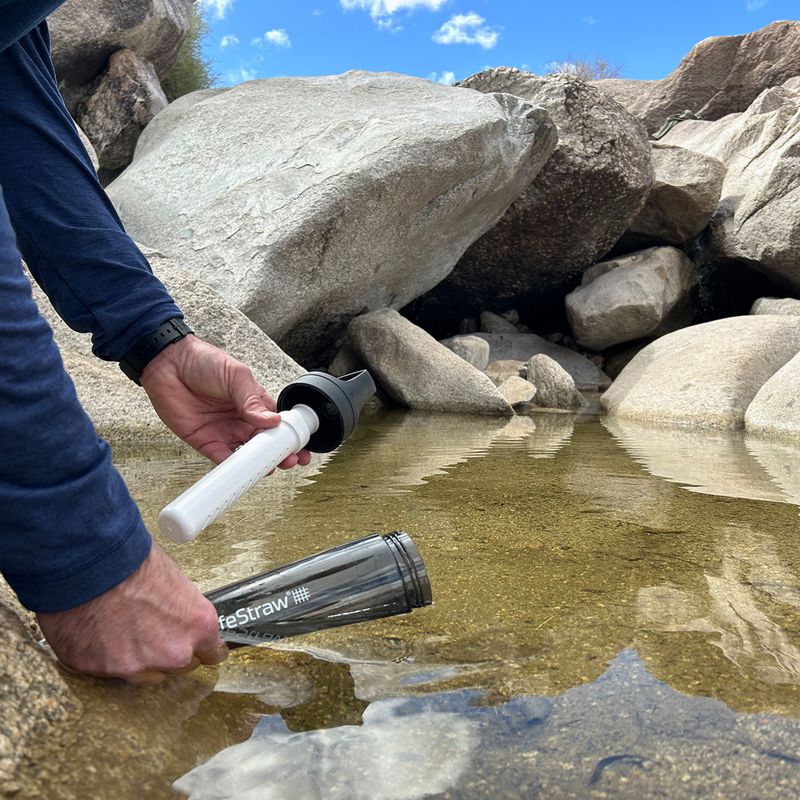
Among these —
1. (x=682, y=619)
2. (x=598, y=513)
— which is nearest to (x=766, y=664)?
(x=682, y=619)

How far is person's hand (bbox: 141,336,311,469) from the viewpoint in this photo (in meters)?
1.70

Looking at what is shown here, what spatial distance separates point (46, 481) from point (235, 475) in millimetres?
421

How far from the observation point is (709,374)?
243 inches

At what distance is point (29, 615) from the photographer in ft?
4.50

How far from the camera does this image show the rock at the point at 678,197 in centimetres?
967

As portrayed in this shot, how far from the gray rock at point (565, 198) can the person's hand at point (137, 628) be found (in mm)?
8252

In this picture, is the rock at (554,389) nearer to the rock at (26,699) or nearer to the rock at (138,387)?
Result: the rock at (138,387)

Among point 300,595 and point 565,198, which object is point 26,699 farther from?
point 565,198

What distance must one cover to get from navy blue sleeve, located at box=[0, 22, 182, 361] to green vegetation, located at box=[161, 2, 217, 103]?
10181 millimetres

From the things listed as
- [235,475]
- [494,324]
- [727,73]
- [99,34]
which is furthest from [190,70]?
[727,73]

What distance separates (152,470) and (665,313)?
7.38 m

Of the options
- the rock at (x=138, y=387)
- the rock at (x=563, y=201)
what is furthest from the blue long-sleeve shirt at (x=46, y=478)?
the rock at (x=563, y=201)

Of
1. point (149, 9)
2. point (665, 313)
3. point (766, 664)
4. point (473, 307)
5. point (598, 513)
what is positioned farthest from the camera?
point (473, 307)

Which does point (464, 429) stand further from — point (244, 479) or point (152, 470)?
point (244, 479)
